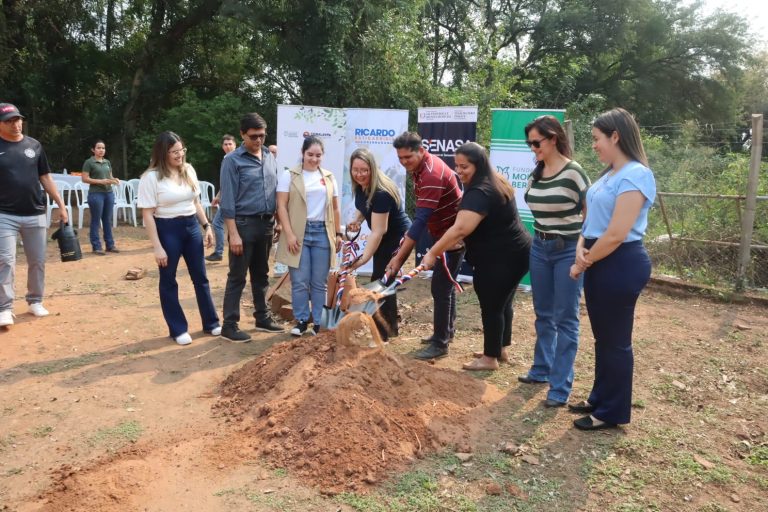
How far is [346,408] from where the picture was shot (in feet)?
10.8

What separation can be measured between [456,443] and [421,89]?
1131cm

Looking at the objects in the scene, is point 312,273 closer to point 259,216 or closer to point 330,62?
point 259,216

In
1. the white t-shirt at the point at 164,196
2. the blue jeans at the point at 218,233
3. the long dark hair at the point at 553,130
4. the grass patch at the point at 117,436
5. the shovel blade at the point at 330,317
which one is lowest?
the grass patch at the point at 117,436

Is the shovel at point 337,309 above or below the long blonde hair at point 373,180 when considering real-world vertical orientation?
below

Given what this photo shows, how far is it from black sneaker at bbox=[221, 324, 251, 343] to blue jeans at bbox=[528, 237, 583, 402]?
2618mm

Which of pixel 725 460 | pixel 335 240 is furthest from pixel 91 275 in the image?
pixel 725 460

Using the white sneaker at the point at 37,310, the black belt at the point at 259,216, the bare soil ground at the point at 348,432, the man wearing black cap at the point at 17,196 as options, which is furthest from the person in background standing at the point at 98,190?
the black belt at the point at 259,216

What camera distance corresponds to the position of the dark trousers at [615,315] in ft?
10.4

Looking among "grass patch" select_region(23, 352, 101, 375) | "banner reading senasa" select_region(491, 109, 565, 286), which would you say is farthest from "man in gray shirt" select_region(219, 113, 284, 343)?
"banner reading senasa" select_region(491, 109, 565, 286)

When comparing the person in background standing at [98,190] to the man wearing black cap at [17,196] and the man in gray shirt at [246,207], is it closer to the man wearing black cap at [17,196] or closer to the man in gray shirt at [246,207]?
the man wearing black cap at [17,196]

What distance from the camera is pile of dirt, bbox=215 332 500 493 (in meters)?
3.07

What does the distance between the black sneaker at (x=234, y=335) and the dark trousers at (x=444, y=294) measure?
5.63 feet

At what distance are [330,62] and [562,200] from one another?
10531 millimetres

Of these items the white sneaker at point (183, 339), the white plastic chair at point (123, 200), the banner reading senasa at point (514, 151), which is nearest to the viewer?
the white sneaker at point (183, 339)
